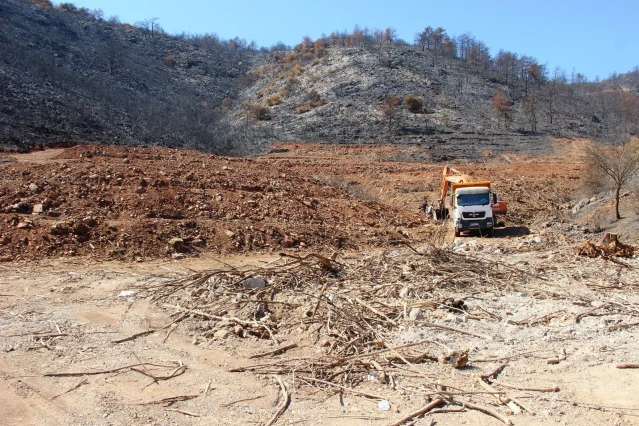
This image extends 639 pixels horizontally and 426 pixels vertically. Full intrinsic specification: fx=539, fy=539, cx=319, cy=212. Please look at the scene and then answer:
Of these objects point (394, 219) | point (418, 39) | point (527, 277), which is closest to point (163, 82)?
point (418, 39)

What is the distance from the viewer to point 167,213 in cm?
1174

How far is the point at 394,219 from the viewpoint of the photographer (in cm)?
1470

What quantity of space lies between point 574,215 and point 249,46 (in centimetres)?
7144

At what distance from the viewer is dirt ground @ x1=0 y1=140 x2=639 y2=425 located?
4.37 metres

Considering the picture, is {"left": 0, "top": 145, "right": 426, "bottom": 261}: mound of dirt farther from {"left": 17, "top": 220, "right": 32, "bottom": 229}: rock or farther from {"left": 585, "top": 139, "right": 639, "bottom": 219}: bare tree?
{"left": 585, "top": 139, "right": 639, "bottom": 219}: bare tree

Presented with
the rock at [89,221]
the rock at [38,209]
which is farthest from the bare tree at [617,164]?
the rock at [38,209]

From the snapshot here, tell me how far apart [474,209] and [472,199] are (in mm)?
340

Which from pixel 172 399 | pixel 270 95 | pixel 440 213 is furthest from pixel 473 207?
pixel 270 95

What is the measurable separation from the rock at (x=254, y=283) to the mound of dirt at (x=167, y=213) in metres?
3.52

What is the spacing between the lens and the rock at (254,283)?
7.02 metres

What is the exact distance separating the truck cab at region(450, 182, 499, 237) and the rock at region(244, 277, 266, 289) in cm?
926

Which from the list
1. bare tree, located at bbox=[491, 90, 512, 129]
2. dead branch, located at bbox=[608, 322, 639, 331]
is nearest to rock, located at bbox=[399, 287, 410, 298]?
dead branch, located at bbox=[608, 322, 639, 331]

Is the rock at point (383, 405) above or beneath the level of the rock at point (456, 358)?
beneath

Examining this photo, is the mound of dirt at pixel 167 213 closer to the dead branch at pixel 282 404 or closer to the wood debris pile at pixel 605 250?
the wood debris pile at pixel 605 250
